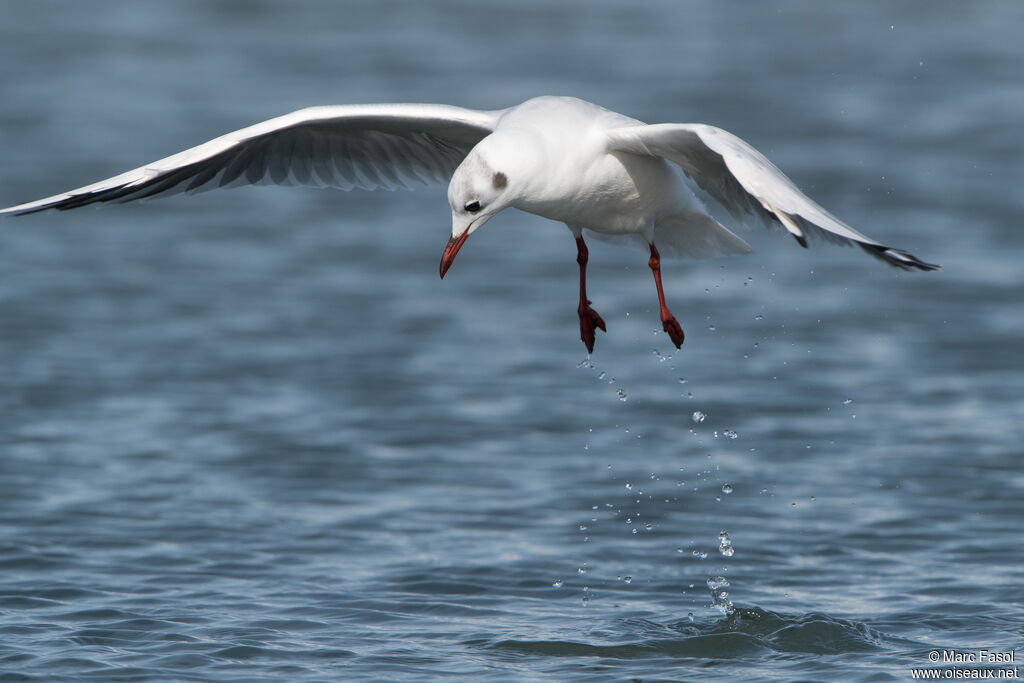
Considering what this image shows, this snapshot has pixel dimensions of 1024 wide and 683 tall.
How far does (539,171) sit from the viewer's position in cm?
635

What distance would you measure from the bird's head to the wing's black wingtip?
1.37 metres

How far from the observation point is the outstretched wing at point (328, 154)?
6891mm

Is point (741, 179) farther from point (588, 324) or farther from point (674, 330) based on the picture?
point (588, 324)

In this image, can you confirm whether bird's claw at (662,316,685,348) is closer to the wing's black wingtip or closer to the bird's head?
the bird's head

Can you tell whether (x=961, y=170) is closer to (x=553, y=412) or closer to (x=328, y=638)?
(x=553, y=412)

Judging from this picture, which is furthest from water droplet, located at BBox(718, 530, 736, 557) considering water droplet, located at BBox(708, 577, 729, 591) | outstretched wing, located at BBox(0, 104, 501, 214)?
outstretched wing, located at BBox(0, 104, 501, 214)

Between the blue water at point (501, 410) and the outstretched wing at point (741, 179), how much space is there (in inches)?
74.1

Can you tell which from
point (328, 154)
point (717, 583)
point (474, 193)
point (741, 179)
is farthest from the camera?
point (328, 154)

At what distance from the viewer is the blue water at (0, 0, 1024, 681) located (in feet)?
23.8

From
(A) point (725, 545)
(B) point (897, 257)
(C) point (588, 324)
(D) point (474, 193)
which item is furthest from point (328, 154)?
(B) point (897, 257)

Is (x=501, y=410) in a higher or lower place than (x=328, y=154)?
lower

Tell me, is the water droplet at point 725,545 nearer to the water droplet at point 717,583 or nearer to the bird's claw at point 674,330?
the water droplet at point 717,583

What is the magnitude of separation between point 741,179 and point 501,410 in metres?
4.77

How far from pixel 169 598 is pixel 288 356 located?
389 cm
